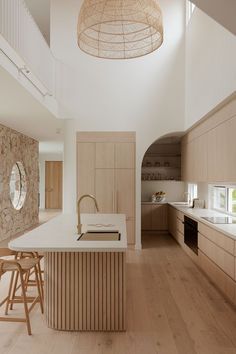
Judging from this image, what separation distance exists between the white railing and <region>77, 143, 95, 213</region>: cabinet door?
128cm

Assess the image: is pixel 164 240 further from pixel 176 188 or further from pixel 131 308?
pixel 131 308

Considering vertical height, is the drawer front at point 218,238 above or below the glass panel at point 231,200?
below

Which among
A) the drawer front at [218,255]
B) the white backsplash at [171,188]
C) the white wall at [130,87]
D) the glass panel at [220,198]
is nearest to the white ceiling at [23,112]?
the white wall at [130,87]

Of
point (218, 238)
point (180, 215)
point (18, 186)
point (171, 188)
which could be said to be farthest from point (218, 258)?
point (18, 186)

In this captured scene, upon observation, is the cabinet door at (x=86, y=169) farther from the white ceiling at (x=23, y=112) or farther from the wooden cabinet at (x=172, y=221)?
the wooden cabinet at (x=172, y=221)

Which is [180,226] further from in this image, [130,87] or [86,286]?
[86,286]

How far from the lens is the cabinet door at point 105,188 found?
6348 mm

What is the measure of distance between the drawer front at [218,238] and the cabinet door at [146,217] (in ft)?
10.3

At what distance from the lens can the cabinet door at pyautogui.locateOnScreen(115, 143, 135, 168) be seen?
6.36m

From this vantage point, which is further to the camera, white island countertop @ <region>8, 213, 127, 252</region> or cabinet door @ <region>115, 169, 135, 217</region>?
cabinet door @ <region>115, 169, 135, 217</region>

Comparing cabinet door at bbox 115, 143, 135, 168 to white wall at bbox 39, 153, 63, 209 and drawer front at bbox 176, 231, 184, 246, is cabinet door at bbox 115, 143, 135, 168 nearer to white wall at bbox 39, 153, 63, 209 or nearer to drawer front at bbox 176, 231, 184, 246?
drawer front at bbox 176, 231, 184, 246

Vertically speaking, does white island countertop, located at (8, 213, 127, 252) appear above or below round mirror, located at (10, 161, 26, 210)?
below

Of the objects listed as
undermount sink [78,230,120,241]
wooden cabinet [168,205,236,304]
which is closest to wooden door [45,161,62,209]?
wooden cabinet [168,205,236,304]

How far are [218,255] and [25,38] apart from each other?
390 centimetres
